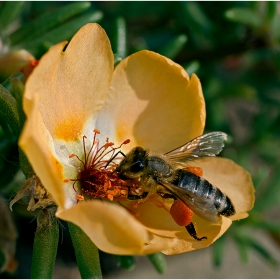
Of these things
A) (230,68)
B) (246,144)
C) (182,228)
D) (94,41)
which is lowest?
(246,144)

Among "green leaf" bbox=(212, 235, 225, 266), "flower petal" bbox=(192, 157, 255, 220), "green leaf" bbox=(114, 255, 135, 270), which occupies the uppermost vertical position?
"flower petal" bbox=(192, 157, 255, 220)

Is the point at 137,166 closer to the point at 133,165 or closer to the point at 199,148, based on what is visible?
the point at 133,165

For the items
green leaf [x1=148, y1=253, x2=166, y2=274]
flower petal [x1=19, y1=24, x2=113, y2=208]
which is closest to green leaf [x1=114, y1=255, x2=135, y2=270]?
green leaf [x1=148, y1=253, x2=166, y2=274]

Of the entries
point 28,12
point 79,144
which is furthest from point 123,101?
point 28,12

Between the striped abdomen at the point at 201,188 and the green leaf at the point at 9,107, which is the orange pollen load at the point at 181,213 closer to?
the striped abdomen at the point at 201,188

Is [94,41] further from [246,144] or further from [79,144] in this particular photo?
[246,144]

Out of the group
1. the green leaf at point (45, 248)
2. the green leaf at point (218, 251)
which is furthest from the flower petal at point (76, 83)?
the green leaf at point (218, 251)

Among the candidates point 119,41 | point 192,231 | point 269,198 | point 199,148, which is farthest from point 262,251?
point 119,41

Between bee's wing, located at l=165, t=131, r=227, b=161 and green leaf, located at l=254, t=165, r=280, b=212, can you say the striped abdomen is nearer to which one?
bee's wing, located at l=165, t=131, r=227, b=161
